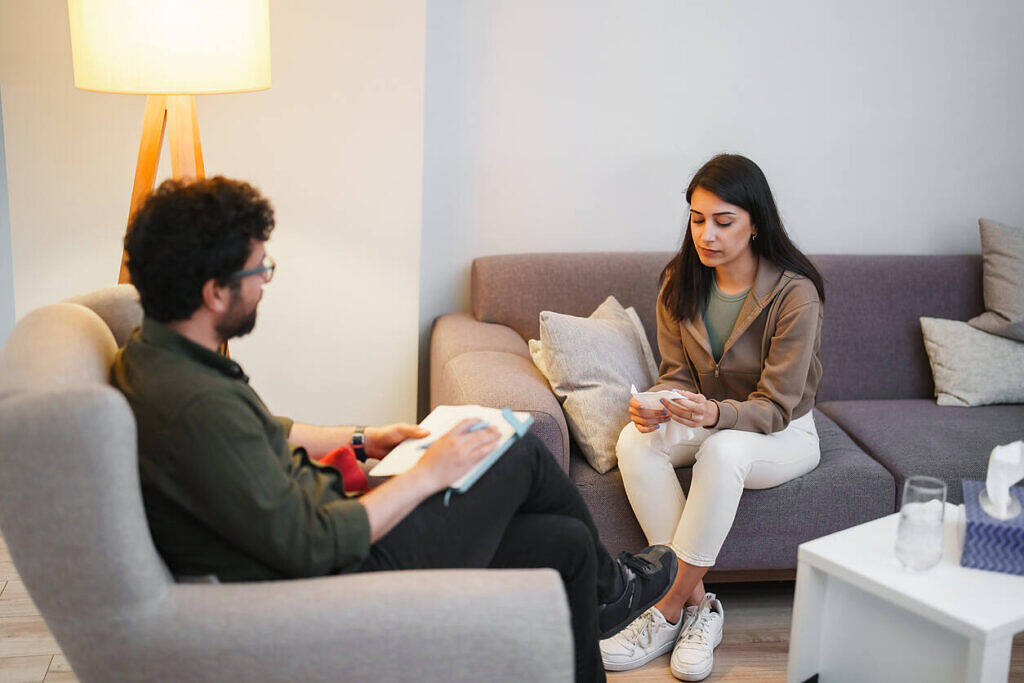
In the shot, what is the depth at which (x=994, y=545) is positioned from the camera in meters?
1.82

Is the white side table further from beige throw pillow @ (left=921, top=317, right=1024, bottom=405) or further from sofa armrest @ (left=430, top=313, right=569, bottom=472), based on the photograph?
beige throw pillow @ (left=921, top=317, right=1024, bottom=405)

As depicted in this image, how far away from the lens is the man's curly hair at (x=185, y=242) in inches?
55.3

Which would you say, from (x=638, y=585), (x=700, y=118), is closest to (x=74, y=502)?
(x=638, y=585)

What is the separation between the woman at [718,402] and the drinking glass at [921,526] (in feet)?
1.62

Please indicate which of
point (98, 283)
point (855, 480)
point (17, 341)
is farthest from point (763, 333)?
point (98, 283)

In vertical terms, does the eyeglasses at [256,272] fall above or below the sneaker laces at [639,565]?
above

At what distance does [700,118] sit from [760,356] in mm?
1092

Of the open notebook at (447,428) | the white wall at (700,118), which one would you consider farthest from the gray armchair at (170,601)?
the white wall at (700,118)

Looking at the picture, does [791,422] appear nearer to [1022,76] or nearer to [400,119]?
[400,119]

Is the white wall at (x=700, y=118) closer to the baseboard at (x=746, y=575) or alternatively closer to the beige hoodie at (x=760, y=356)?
the beige hoodie at (x=760, y=356)

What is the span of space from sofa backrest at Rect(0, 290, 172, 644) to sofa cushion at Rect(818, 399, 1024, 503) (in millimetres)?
1887

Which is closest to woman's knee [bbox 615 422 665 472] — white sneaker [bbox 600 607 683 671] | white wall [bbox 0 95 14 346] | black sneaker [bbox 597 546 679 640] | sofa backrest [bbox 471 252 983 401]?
black sneaker [bbox 597 546 679 640]

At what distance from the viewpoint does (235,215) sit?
1.44 m

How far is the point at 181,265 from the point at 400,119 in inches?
61.2
